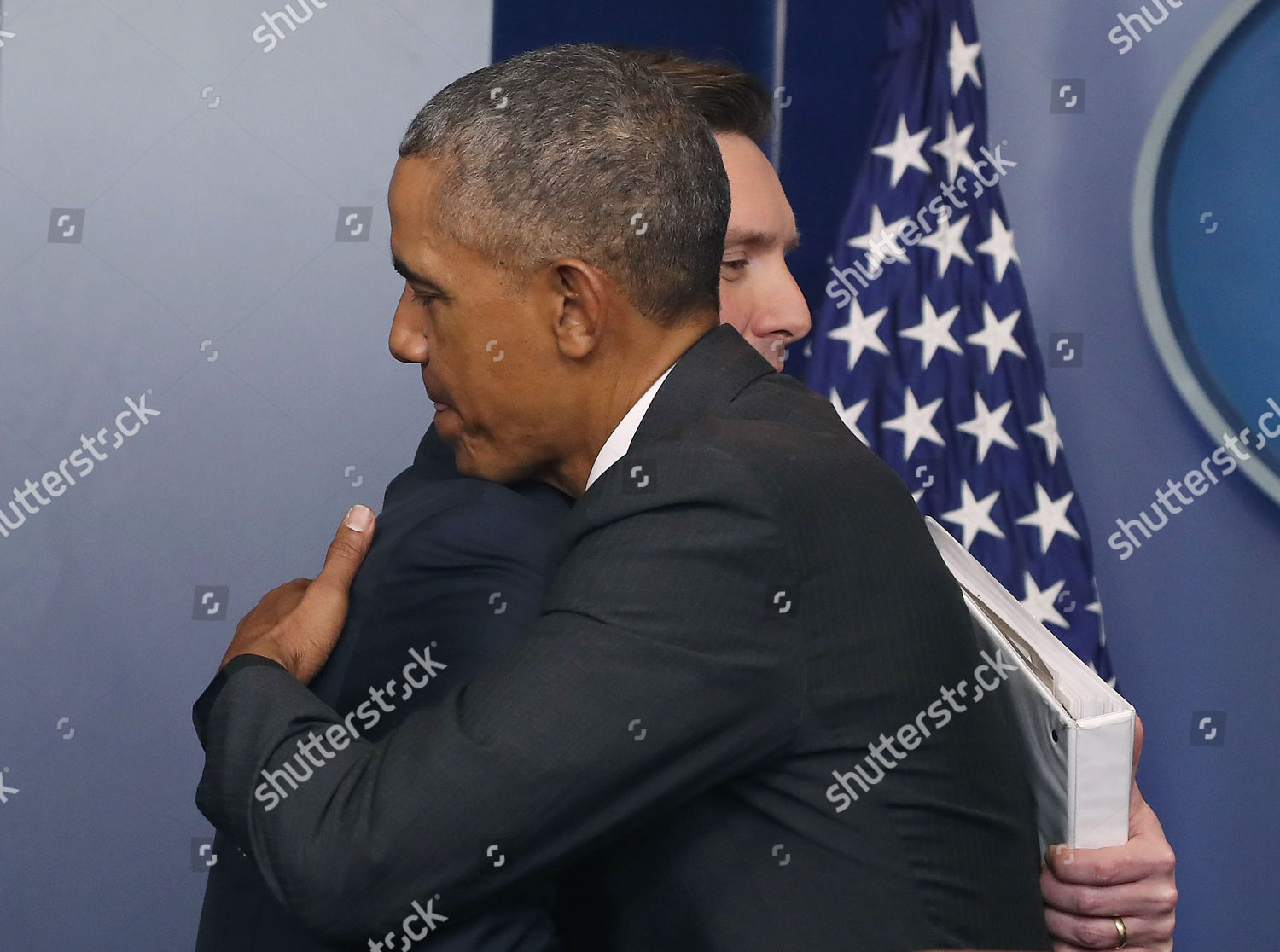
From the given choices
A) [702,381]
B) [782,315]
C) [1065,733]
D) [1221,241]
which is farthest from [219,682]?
[1221,241]

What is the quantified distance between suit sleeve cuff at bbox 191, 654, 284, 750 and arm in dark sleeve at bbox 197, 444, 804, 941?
164 mm

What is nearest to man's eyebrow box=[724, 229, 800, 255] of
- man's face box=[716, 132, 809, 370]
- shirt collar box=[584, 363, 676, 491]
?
man's face box=[716, 132, 809, 370]

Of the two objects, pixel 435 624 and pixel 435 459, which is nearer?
pixel 435 624

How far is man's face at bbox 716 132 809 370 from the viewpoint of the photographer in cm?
180

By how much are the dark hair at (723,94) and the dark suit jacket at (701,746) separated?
0.88 metres

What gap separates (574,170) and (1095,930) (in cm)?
86

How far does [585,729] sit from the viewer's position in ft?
2.86

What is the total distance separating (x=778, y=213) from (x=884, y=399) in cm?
84

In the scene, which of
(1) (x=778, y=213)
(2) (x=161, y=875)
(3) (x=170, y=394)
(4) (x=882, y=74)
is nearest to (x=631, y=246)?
(1) (x=778, y=213)

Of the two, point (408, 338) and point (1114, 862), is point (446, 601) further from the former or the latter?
point (1114, 862)

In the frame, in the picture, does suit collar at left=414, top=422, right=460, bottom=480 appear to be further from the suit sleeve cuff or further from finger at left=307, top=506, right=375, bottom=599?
the suit sleeve cuff

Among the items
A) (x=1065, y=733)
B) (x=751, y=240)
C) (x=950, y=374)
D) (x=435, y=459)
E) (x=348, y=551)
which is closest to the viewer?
(x=1065, y=733)

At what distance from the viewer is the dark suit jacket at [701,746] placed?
2.87ft

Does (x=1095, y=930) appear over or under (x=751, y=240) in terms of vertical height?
under
